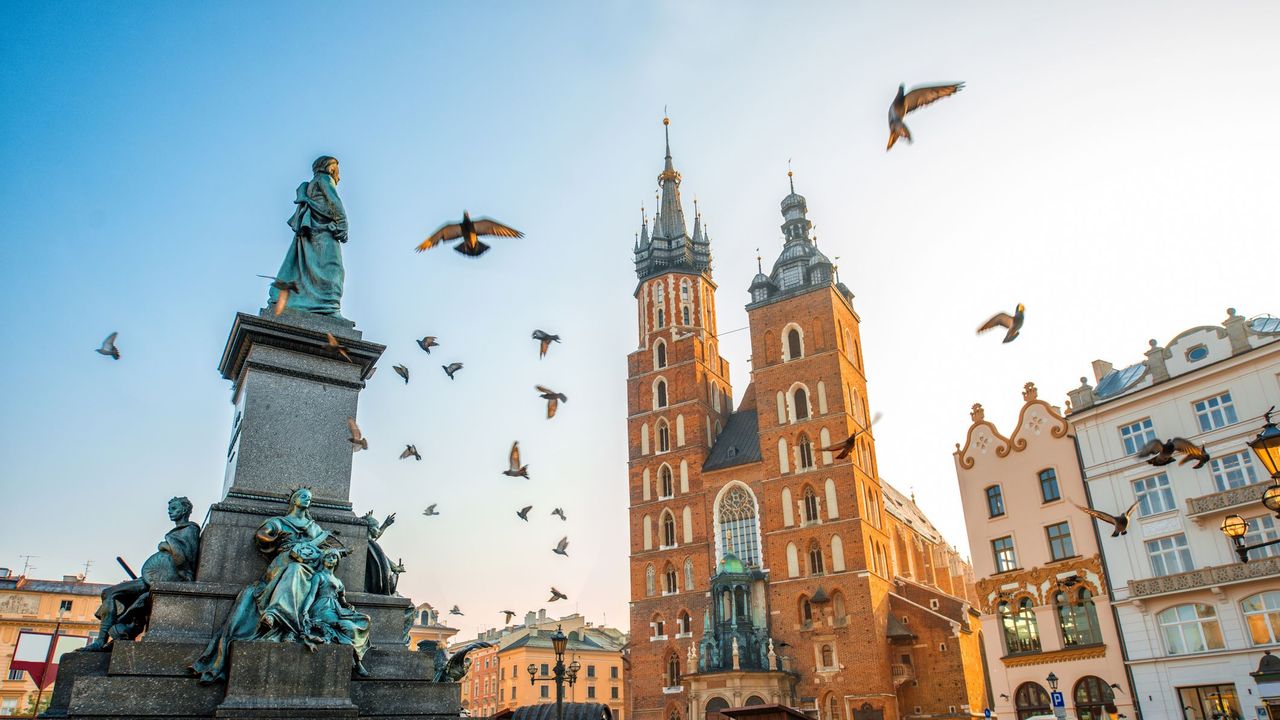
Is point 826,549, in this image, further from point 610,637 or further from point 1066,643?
point 610,637

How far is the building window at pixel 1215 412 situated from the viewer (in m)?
21.2

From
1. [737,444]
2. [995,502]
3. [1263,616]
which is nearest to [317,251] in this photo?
[1263,616]

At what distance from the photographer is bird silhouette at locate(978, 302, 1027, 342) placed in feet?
36.6

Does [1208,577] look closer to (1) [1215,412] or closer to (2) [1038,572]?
(1) [1215,412]

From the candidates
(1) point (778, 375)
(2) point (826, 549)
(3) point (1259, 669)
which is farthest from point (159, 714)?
(1) point (778, 375)

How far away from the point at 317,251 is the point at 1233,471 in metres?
21.4

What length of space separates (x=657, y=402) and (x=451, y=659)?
1474 inches

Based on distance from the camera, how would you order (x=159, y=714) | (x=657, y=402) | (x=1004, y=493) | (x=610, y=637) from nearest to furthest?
(x=159, y=714), (x=1004, y=493), (x=657, y=402), (x=610, y=637)

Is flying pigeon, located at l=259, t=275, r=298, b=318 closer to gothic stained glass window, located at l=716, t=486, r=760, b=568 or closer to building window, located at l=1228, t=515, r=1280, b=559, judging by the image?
building window, located at l=1228, t=515, r=1280, b=559

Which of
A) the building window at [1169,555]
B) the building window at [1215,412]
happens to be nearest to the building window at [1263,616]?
the building window at [1169,555]

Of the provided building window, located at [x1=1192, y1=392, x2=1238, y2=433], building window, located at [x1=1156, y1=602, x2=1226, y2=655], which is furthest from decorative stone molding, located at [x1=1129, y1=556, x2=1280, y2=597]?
building window, located at [x1=1192, y1=392, x2=1238, y2=433]

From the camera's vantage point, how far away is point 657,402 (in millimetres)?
45125

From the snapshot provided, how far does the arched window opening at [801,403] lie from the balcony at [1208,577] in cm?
1918

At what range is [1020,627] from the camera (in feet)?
79.4
